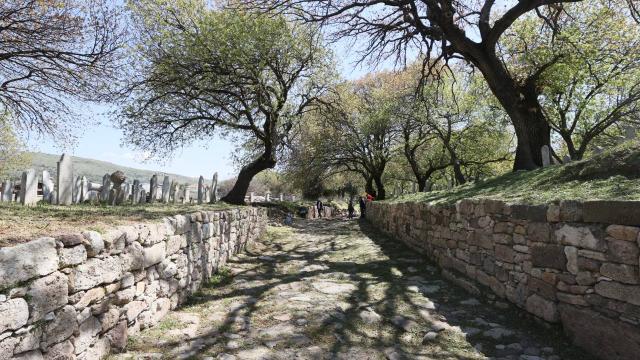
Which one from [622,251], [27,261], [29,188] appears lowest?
[27,261]

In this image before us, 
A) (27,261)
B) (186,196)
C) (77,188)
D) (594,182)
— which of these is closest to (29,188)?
(77,188)

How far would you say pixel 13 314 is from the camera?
2484 millimetres

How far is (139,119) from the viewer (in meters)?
14.8

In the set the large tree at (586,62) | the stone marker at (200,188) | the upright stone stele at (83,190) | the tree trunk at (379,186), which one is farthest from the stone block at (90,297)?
the tree trunk at (379,186)

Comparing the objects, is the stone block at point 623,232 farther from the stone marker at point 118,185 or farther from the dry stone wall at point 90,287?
the stone marker at point 118,185

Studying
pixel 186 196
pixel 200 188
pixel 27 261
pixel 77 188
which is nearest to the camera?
pixel 27 261

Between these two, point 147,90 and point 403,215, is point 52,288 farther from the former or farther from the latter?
point 147,90

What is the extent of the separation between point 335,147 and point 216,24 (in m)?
12.6

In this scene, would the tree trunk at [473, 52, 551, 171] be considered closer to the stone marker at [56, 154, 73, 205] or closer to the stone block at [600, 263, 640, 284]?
the stone block at [600, 263, 640, 284]

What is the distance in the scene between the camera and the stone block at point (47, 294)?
267cm

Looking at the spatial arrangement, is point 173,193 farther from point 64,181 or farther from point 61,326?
point 61,326

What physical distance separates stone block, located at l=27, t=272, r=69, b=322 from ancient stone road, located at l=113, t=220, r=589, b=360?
3.26 ft

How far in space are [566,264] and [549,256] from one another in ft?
0.88

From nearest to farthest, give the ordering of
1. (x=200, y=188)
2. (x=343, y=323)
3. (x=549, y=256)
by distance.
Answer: (x=549, y=256)
(x=343, y=323)
(x=200, y=188)
